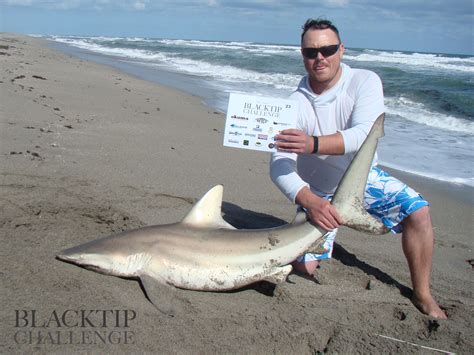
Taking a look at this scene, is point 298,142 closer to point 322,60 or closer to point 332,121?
point 332,121

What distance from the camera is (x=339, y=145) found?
11.0ft

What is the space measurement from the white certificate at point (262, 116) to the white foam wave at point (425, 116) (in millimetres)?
9462

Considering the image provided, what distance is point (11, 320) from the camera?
2.58 meters

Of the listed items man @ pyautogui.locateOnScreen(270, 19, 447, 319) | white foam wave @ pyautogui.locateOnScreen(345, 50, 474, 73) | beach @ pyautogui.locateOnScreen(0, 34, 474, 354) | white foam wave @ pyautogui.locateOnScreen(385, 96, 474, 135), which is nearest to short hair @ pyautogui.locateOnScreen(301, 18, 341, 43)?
man @ pyautogui.locateOnScreen(270, 19, 447, 319)

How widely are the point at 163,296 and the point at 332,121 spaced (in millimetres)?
1791

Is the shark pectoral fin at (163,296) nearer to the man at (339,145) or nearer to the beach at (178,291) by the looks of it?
the beach at (178,291)

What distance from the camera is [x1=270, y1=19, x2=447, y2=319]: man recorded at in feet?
11.0

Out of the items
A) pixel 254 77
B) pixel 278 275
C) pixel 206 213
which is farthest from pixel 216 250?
pixel 254 77

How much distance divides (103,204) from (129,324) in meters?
1.85

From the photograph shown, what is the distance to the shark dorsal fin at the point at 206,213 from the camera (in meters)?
3.32

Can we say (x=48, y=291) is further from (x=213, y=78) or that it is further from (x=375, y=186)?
(x=213, y=78)

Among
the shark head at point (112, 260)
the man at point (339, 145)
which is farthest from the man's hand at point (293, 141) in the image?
the shark head at point (112, 260)

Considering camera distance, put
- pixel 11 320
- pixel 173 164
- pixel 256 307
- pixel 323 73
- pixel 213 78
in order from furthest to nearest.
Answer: pixel 213 78, pixel 173 164, pixel 323 73, pixel 256 307, pixel 11 320

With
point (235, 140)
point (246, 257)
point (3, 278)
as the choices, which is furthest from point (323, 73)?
point (3, 278)
